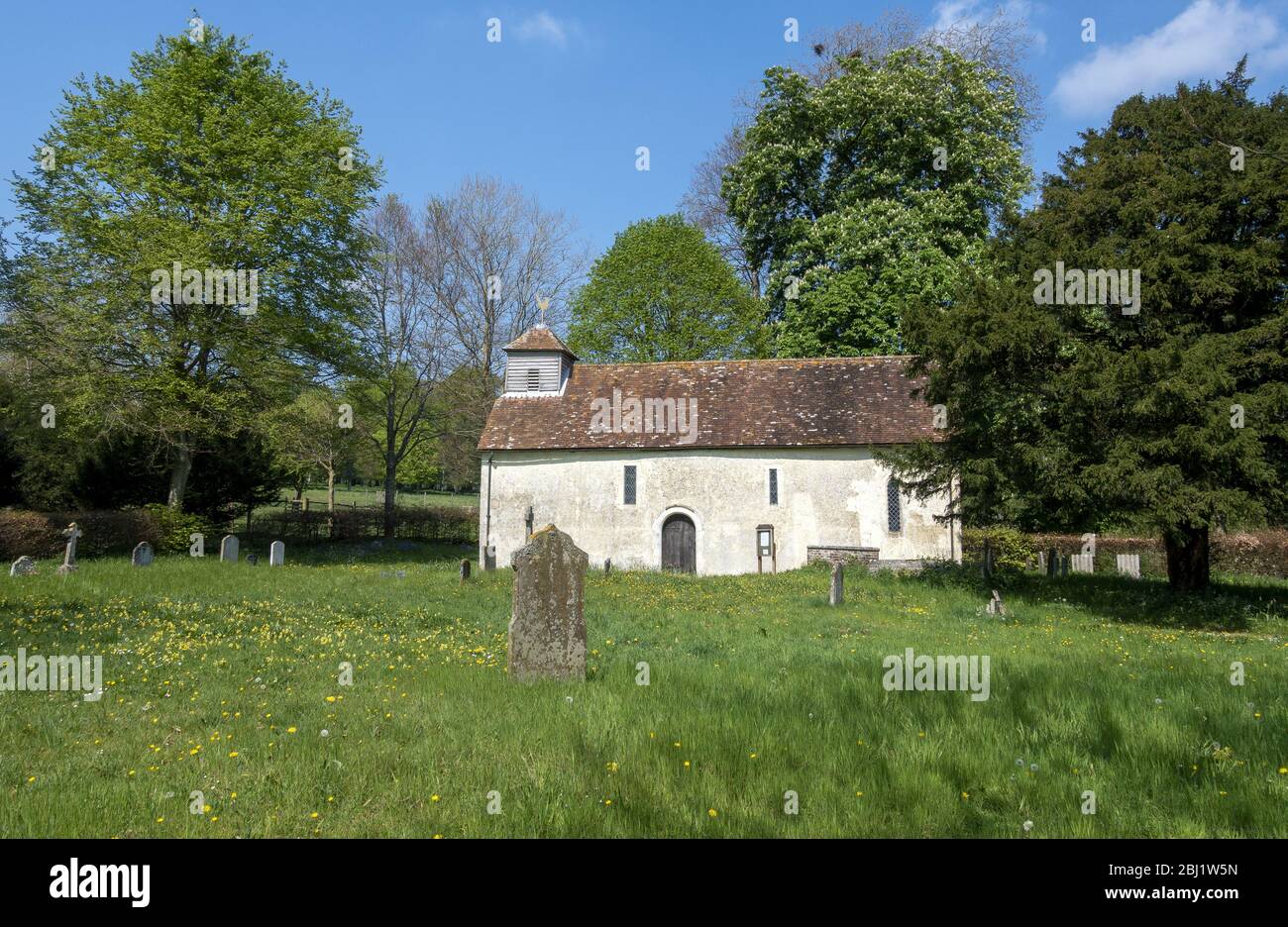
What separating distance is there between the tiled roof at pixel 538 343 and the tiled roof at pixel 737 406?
4.90 ft

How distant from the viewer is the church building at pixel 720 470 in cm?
2495

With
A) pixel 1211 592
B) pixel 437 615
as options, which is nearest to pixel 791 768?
pixel 437 615

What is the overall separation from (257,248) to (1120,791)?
83.3 feet

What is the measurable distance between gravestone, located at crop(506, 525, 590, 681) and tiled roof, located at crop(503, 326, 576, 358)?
2073 centimetres

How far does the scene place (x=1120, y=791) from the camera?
4891 millimetres

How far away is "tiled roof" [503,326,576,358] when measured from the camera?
93.2 ft

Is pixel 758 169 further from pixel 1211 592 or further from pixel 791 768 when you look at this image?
pixel 791 768

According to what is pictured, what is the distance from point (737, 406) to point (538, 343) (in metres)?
8.03

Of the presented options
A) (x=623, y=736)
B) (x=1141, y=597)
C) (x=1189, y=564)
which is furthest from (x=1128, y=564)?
(x=623, y=736)

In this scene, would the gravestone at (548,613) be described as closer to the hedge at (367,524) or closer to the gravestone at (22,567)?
the gravestone at (22,567)

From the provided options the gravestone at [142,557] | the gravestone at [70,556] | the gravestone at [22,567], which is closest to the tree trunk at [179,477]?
the gravestone at [142,557]

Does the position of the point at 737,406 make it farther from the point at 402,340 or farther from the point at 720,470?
the point at 402,340

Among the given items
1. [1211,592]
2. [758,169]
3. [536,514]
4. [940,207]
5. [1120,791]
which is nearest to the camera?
Result: [1120,791]
